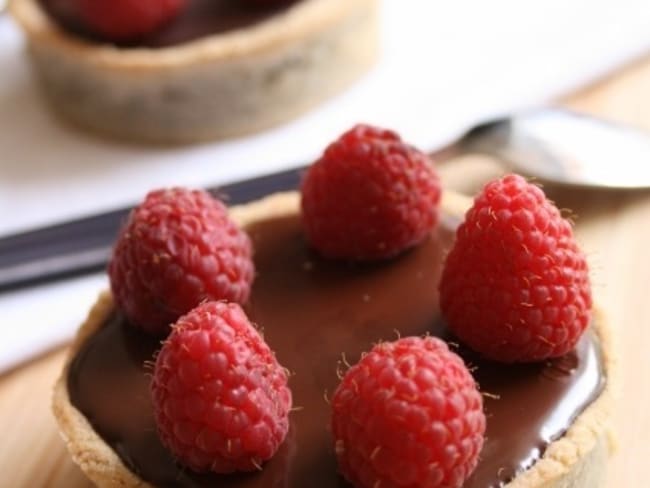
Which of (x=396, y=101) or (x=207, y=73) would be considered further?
(x=396, y=101)

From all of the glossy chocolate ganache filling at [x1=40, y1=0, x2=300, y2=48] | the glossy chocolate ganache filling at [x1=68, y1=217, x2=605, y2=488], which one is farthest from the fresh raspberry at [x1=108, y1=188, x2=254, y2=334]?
the glossy chocolate ganache filling at [x1=40, y1=0, x2=300, y2=48]

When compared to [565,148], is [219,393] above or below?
above

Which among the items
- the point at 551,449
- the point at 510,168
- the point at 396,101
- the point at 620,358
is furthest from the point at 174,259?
the point at 396,101

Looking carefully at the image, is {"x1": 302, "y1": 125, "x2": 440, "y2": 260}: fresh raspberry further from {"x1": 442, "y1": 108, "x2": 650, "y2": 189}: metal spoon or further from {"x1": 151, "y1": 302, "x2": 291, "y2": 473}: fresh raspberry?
{"x1": 442, "y1": 108, "x2": 650, "y2": 189}: metal spoon

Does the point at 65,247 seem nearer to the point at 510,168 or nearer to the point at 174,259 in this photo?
the point at 174,259

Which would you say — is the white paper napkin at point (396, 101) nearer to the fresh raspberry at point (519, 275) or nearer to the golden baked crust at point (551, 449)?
the golden baked crust at point (551, 449)
